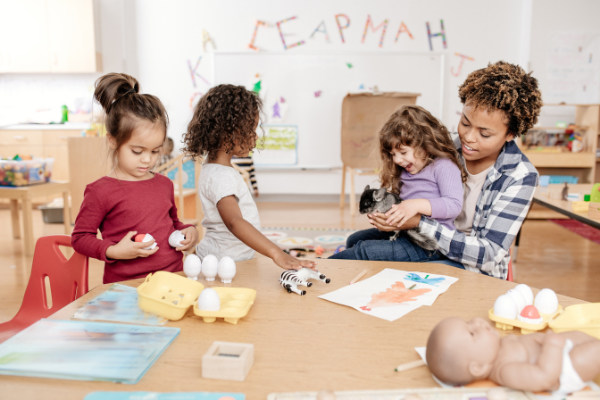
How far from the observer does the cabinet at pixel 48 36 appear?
4852mm

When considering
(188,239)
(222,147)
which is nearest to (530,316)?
(188,239)

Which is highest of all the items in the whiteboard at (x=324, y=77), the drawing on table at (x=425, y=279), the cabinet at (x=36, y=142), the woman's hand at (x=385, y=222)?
the whiteboard at (x=324, y=77)

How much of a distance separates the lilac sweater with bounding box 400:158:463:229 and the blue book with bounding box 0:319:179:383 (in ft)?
2.88

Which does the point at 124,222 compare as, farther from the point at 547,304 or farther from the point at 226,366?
the point at 547,304

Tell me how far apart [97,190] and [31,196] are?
2.32 m

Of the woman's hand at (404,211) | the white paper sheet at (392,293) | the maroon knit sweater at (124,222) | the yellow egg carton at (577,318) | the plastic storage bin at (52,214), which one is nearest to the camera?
the yellow egg carton at (577,318)

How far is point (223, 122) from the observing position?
140 cm

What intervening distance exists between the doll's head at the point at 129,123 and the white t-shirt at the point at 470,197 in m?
0.96

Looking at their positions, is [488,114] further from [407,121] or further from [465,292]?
[465,292]

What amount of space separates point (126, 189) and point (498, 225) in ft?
3.36

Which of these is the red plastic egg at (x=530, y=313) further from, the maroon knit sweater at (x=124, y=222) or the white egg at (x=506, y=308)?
the maroon knit sweater at (x=124, y=222)

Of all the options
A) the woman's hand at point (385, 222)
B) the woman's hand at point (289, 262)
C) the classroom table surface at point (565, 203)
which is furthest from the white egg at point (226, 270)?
the classroom table surface at point (565, 203)

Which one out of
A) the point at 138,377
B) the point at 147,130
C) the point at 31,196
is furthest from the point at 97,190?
the point at 31,196

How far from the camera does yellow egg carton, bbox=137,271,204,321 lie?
0.82 m
